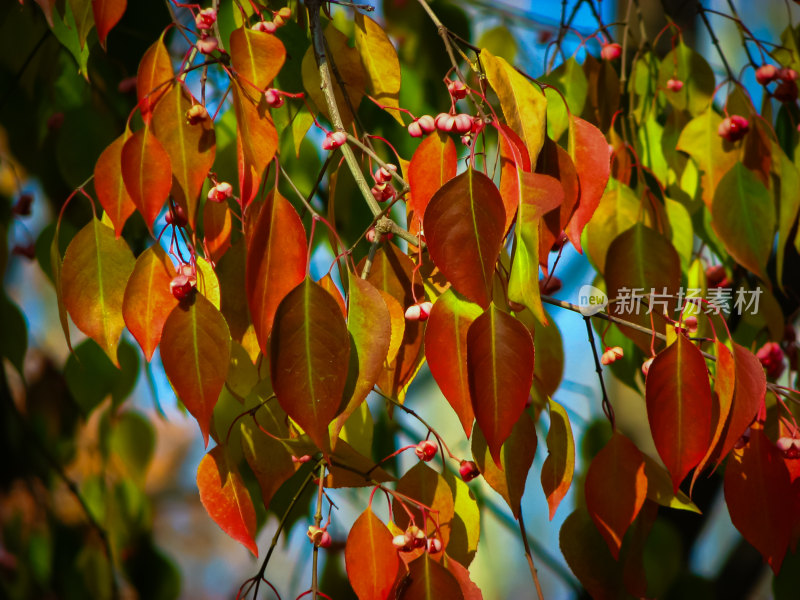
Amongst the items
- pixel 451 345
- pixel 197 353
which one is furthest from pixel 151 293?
pixel 451 345

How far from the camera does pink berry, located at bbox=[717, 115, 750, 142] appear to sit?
24.4 inches

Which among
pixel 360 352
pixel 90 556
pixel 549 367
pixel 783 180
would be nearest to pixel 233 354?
pixel 360 352

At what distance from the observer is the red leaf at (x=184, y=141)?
40 centimetres

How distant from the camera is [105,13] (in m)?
0.44

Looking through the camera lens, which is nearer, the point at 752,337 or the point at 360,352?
the point at 360,352

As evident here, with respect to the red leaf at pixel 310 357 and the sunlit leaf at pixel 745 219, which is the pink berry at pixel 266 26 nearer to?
the red leaf at pixel 310 357

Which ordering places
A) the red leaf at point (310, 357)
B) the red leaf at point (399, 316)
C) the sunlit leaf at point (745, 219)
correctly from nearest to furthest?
the red leaf at point (310, 357)
the red leaf at point (399, 316)
the sunlit leaf at point (745, 219)

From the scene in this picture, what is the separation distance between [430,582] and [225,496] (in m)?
0.12

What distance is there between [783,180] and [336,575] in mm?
598

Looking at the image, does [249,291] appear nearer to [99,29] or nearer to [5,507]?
[99,29]

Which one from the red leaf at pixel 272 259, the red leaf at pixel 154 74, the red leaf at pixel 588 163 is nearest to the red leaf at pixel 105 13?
the red leaf at pixel 154 74

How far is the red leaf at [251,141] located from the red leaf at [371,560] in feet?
0.56

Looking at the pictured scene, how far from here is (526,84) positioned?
420 millimetres

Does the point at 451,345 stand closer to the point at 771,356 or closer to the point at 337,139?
the point at 337,139
